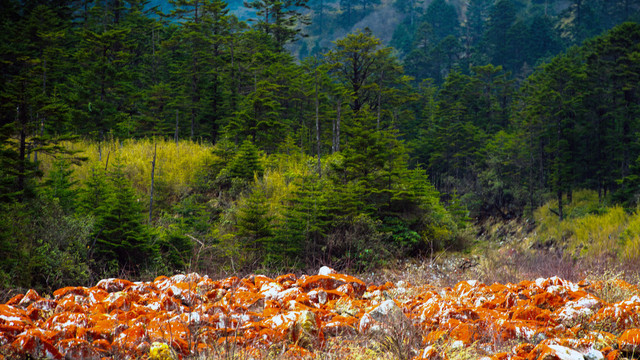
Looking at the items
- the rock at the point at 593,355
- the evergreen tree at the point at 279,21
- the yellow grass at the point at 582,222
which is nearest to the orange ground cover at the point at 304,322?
the rock at the point at 593,355

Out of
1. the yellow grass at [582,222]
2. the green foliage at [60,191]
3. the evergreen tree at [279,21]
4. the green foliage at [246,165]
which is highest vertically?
the evergreen tree at [279,21]

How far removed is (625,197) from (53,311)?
2423cm

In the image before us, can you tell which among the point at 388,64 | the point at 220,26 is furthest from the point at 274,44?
the point at 388,64

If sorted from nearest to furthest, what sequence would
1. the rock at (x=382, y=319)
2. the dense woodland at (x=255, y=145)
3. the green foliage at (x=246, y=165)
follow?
1. the rock at (x=382, y=319)
2. the dense woodland at (x=255, y=145)
3. the green foliage at (x=246, y=165)

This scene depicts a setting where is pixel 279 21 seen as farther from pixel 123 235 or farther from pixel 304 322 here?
pixel 304 322

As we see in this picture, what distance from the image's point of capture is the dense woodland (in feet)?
24.2

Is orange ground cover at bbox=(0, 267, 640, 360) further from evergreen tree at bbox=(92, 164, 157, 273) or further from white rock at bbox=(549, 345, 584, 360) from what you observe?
evergreen tree at bbox=(92, 164, 157, 273)

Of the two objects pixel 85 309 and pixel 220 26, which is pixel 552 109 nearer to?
pixel 220 26

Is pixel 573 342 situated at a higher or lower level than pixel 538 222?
higher

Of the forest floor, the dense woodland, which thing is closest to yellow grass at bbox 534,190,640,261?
the dense woodland

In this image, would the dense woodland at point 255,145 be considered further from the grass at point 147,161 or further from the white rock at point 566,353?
the white rock at point 566,353

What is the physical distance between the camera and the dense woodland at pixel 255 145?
7.38m

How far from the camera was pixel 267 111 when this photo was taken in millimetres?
17984

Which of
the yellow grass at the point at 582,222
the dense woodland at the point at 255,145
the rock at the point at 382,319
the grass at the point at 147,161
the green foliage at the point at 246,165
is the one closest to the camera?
the rock at the point at 382,319
